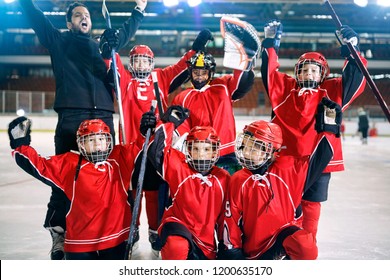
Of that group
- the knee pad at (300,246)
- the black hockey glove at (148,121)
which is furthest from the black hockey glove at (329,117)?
the black hockey glove at (148,121)

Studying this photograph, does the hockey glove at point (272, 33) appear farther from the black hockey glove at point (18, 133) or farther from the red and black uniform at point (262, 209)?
the black hockey glove at point (18, 133)


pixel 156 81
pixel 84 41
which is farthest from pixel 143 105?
pixel 84 41

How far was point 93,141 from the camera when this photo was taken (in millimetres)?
1879

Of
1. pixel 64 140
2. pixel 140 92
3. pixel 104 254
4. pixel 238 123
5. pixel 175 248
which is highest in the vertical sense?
pixel 140 92

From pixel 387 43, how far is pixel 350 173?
12.1 m

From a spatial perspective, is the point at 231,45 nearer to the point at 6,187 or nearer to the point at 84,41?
the point at 84,41

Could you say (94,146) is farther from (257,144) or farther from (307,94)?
(307,94)

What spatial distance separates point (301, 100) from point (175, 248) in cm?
86

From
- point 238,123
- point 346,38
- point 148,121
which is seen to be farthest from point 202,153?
point 238,123

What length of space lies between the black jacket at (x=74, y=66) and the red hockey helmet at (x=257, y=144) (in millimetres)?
763

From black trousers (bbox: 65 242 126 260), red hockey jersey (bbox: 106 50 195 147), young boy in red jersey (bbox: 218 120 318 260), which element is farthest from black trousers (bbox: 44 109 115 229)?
young boy in red jersey (bbox: 218 120 318 260)

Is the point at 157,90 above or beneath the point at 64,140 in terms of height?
above

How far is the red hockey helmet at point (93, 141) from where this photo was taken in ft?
6.14
